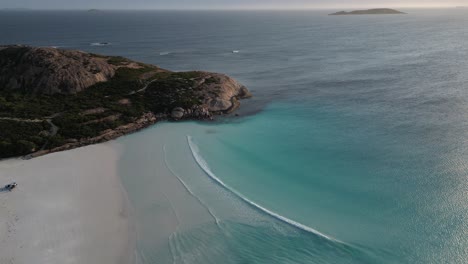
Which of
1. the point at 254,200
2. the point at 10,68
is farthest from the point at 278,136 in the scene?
the point at 10,68

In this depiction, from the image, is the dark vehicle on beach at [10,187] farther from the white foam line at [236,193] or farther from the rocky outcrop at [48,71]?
the rocky outcrop at [48,71]

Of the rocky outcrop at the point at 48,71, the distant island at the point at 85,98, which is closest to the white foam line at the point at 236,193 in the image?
the distant island at the point at 85,98

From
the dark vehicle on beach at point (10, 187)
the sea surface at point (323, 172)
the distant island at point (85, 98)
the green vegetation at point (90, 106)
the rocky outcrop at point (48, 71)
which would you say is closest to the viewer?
the sea surface at point (323, 172)

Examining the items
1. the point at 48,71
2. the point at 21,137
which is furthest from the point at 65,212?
the point at 48,71

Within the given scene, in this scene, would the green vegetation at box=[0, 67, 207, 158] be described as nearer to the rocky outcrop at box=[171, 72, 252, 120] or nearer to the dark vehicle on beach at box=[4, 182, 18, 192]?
the rocky outcrop at box=[171, 72, 252, 120]

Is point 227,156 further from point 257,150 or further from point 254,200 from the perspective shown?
point 254,200
